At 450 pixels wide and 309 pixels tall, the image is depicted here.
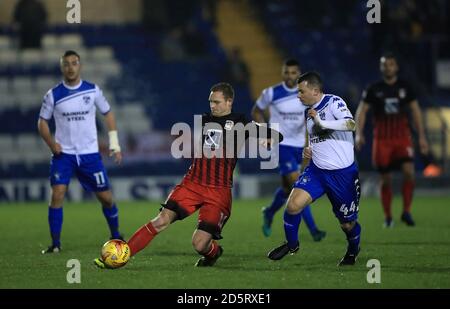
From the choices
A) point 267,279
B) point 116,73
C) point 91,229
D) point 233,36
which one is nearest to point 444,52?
point 233,36

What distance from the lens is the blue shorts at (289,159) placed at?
1254cm

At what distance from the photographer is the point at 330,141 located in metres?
9.50

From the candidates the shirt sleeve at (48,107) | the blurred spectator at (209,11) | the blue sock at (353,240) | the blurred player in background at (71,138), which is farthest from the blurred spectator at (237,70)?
the blue sock at (353,240)

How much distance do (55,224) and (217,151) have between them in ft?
8.19

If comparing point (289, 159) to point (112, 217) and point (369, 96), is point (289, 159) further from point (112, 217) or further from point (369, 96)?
point (112, 217)

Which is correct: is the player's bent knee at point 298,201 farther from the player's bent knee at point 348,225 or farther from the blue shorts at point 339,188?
the player's bent knee at point 348,225

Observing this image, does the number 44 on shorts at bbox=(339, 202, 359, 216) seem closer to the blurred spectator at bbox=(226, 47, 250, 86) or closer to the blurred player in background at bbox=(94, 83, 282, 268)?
the blurred player in background at bbox=(94, 83, 282, 268)

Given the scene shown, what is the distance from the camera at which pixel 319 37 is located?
81.6 feet

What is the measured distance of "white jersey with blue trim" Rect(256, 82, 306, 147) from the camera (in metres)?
12.6

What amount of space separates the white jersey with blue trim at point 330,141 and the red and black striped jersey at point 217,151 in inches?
22.6

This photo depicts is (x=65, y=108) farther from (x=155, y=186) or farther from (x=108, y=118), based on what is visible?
(x=155, y=186)

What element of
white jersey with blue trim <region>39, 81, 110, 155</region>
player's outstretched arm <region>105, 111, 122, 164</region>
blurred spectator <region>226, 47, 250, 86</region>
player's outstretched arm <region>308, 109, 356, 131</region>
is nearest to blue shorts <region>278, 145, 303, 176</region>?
player's outstretched arm <region>105, 111, 122, 164</region>

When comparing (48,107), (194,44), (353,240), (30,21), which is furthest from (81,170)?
(194,44)

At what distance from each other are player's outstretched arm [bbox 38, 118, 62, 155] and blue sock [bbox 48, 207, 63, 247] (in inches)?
26.2
